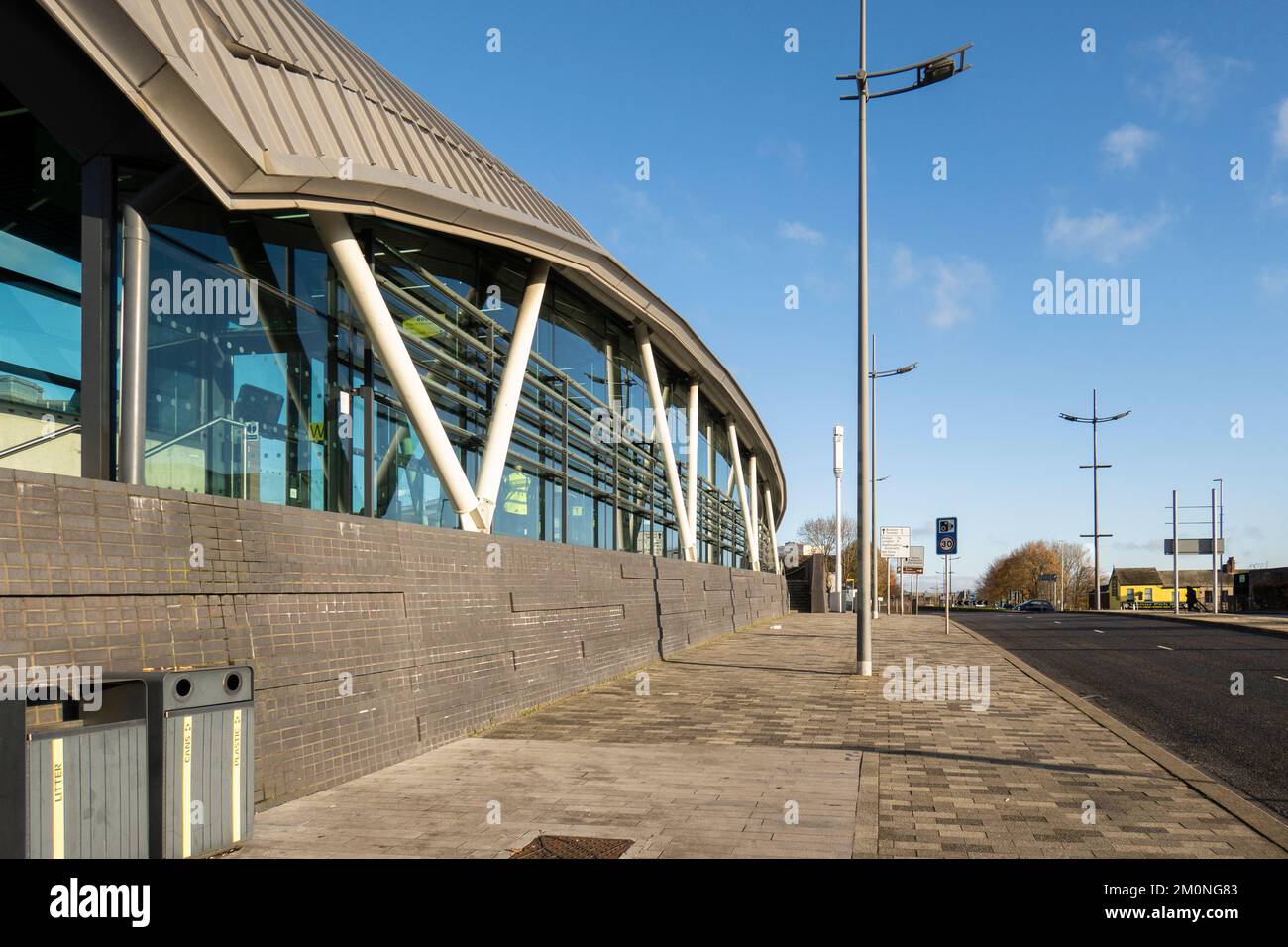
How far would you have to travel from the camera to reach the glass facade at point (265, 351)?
8.90m

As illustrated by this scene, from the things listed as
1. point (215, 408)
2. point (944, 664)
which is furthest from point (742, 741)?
point (944, 664)

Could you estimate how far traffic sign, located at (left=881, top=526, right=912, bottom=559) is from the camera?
34.9 m

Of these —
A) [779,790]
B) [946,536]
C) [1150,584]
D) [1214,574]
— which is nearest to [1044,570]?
[1150,584]

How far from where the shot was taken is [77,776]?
4.69 m

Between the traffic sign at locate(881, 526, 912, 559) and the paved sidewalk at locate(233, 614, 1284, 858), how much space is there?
866 inches

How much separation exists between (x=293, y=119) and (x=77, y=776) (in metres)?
6.74

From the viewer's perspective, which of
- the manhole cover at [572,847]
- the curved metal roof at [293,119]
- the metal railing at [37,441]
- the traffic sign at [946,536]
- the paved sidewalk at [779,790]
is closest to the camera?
the manhole cover at [572,847]

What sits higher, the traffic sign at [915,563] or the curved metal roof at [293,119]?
the curved metal roof at [293,119]

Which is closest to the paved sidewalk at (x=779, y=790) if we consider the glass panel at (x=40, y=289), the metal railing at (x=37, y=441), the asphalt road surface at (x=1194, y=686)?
the asphalt road surface at (x=1194, y=686)

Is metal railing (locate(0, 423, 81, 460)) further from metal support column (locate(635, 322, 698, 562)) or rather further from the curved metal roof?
metal support column (locate(635, 322, 698, 562))

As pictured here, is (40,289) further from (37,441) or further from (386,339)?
(386,339)

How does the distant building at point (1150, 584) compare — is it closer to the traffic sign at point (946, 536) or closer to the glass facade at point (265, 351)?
the traffic sign at point (946, 536)

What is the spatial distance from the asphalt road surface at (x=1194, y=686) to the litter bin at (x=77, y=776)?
7.42m
